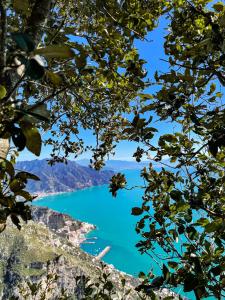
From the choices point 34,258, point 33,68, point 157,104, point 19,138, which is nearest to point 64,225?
point 34,258

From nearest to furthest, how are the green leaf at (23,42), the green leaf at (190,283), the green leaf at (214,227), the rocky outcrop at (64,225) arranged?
the green leaf at (23,42) → the green leaf at (214,227) → the green leaf at (190,283) → the rocky outcrop at (64,225)

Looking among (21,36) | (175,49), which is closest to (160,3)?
(175,49)

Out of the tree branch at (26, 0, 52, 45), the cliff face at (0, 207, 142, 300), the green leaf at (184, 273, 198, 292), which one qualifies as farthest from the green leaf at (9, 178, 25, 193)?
the cliff face at (0, 207, 142, 300)

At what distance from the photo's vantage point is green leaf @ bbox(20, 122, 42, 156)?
1.13 meters

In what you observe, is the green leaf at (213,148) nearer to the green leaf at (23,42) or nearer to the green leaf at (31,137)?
the green leaf at (31,137)

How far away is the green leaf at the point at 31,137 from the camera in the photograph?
3.71ft

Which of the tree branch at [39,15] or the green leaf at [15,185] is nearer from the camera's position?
the green leaf at [15,185]

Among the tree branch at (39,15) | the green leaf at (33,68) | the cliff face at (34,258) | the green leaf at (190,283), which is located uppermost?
the cliff face at (34,258)

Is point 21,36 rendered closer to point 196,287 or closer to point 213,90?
point 196,287

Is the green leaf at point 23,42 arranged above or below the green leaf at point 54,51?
below

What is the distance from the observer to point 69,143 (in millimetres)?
6664

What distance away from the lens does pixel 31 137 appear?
3.78 feet

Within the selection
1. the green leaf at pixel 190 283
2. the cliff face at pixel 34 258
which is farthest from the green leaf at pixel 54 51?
the cliff face at pixel 34 258

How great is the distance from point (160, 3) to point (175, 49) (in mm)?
1240
